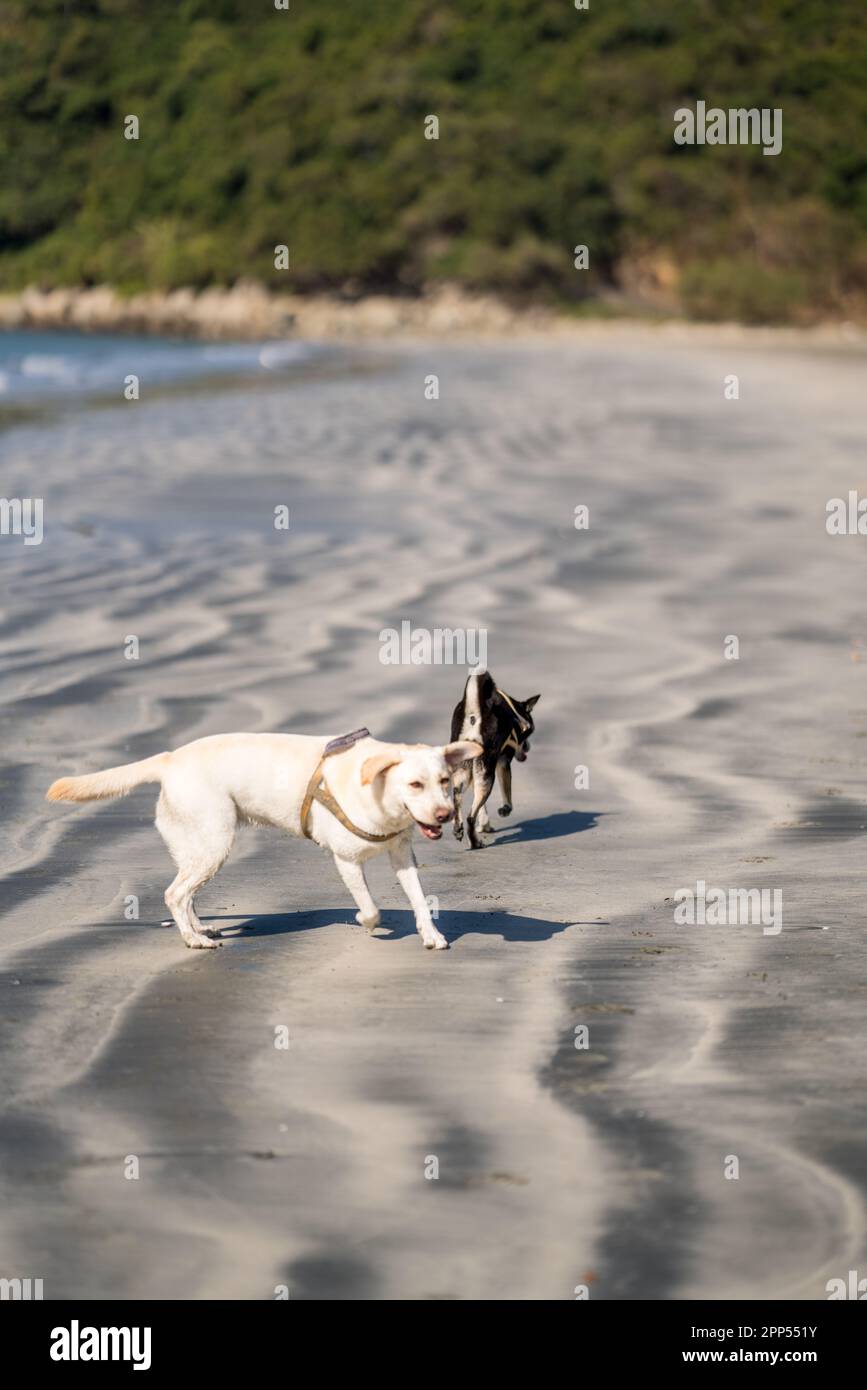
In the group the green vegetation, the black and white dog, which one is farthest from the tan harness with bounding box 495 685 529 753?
the green vegetation

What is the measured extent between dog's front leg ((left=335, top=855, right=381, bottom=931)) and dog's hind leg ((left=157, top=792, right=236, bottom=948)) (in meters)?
0.38

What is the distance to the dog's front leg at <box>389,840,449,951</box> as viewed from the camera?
6301 mm

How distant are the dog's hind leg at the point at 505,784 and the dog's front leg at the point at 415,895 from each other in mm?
1754

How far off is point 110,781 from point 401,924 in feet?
3.60

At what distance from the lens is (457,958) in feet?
20.5

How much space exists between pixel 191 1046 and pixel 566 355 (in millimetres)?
52515

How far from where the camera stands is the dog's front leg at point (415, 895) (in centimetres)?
630

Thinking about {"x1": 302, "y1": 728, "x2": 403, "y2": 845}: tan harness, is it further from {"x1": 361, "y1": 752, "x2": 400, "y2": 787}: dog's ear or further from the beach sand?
the beach sand

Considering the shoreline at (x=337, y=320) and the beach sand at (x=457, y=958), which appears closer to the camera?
the beach sand at (x=457, y=958)

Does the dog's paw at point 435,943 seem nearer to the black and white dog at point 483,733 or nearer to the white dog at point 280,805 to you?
the white dog at point 280,805

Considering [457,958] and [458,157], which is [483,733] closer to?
[457,958]

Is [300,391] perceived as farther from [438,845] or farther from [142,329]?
[142,329]

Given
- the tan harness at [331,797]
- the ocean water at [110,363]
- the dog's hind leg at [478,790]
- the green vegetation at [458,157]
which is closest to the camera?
the tan harness at [331,797]

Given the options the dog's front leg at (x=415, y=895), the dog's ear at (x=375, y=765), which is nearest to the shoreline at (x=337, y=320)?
the dog's front leg at (x=415, y=895)
